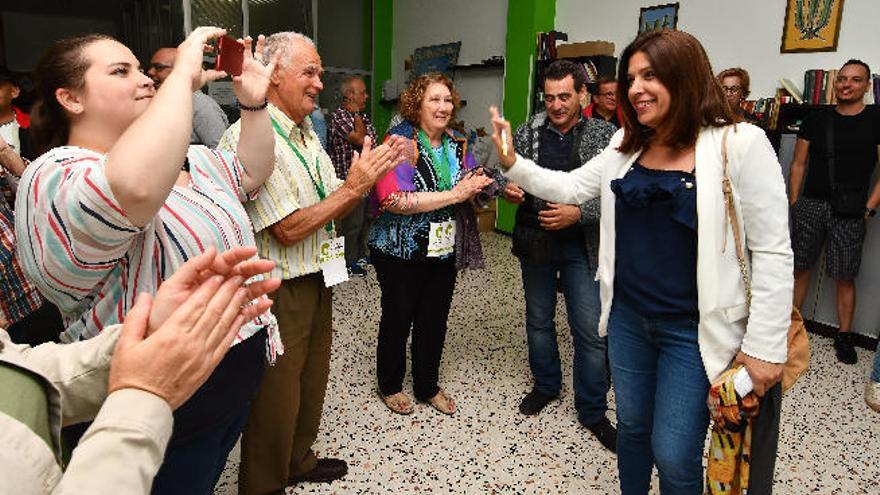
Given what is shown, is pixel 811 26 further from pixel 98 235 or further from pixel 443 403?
pixel 98 235

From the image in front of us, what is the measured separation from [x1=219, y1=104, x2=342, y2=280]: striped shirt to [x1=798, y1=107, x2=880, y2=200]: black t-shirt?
345 centimetres

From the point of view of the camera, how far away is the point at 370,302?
421 cm

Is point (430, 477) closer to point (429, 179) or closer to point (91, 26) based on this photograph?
point (429, 179)

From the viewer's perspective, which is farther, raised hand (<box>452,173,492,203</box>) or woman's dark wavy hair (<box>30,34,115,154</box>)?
raised hand (<box>452,173,492,203</box>)

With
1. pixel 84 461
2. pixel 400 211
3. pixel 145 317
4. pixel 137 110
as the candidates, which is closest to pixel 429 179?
pixel 400 211

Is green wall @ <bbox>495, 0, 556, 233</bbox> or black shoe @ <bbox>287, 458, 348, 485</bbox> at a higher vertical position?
green wall @ <bbox>495, 0, 556, 233</bbox>

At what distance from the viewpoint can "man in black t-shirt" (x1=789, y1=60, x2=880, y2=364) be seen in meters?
3.55

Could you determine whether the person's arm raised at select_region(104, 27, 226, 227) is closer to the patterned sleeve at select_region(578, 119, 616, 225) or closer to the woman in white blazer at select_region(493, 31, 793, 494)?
the woman in white blazer at select_region(493, 31, 793, 494)

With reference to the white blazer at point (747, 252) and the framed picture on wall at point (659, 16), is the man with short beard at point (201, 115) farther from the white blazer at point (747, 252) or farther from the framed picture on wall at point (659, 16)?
the framed picture on wall at point (659, 16)

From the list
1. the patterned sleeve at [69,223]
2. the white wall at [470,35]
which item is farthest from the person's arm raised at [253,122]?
the white wall at [470,35]

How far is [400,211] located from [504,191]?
1.61ft

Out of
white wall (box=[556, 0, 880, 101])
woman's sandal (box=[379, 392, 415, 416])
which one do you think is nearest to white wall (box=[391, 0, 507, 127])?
white wall (box=[556, 0, 880, 101])

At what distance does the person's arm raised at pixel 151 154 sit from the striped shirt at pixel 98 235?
27mm

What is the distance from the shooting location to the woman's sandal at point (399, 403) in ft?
8.73
